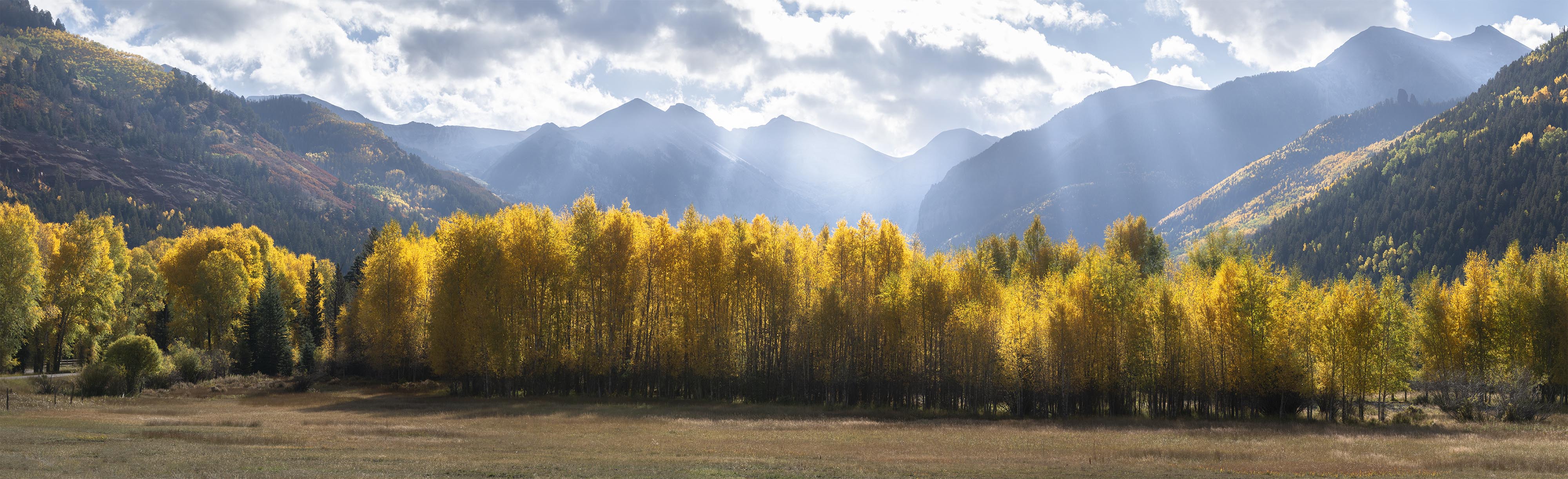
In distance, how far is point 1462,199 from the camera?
168 m

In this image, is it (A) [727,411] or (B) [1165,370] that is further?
(B) [1165,370]

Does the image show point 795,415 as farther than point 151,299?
No

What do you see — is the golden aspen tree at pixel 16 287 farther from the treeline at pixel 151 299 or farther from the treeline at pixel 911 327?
the treeline at pixel 911 327

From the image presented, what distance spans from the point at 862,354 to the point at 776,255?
35.3 feet

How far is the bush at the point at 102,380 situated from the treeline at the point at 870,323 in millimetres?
12729

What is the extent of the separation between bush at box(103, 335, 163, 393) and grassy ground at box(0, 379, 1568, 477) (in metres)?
3.47

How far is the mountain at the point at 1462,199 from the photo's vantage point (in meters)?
155

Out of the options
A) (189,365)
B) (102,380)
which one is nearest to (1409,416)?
(102,380)

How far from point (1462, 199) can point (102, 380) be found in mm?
228085

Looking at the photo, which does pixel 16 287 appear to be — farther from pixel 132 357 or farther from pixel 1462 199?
pixel 1462 199

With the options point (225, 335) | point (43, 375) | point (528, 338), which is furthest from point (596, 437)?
point (225, 335)

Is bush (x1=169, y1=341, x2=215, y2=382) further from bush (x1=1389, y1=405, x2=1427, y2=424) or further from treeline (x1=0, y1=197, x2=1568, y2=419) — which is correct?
bush (x1=1389, y1=405, x2=1427, y2=424)

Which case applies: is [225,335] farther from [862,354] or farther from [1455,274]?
[1455,274]

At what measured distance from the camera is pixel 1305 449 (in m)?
36.1
